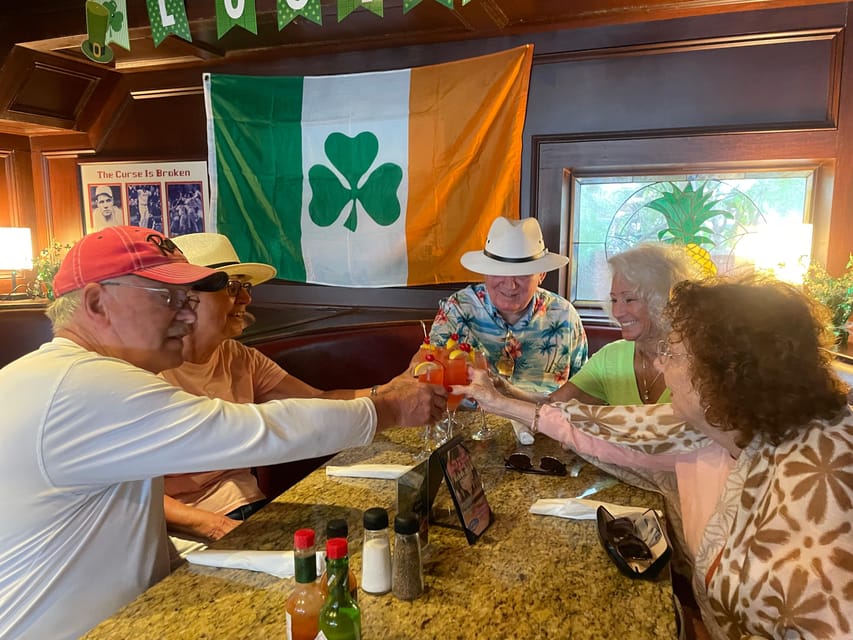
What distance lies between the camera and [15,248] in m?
4.64

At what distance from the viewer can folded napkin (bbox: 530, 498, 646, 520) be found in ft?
4.35

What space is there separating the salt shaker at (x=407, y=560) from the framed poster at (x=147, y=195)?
3.86m

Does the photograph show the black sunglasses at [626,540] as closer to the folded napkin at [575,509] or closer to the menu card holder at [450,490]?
the folded napkin at [575,509]

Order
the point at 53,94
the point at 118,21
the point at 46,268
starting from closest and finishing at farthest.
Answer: the point at 118,21, the point at 53,94, the point at 46,268

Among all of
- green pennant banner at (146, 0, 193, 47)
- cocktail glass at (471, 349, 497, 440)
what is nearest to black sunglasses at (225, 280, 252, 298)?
cocktail glass at (471, 349, 497, 440)

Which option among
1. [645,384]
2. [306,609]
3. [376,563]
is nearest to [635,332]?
[645,384]

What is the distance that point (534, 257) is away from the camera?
9.22 ft

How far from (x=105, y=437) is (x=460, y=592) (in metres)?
0.68

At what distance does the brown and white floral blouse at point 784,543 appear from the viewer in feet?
3.35

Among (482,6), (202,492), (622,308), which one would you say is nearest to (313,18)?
(482,6)

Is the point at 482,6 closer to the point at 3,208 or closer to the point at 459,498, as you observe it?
the point at 459,498

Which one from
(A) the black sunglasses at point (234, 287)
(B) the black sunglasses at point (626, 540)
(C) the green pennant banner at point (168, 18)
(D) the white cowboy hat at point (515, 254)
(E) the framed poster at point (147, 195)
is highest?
(C) the green pennant banner at point (168, 18)

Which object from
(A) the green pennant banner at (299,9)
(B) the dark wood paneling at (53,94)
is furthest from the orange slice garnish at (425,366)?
(B) the dark wood paneling at (53,94)

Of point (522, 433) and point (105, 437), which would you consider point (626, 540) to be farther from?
point (105, 437)
